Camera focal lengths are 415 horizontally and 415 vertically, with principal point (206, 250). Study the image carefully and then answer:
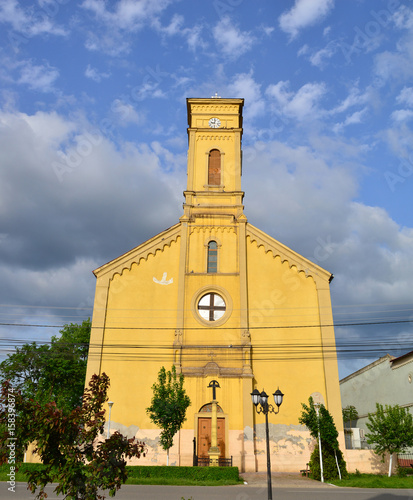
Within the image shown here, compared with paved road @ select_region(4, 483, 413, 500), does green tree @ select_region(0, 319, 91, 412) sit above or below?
above

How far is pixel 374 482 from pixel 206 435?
856 centimetres

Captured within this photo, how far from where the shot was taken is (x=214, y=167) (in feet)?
100

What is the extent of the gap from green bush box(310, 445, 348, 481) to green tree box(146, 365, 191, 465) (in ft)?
22.9

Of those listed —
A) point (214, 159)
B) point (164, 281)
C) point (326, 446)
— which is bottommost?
point (326, 446)

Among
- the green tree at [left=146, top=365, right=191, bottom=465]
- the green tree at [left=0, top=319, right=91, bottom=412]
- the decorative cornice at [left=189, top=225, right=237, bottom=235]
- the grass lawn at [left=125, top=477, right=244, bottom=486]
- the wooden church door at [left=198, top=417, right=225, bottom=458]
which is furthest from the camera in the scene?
the green tree at [left=0, top=319, right=91, bottom=412]

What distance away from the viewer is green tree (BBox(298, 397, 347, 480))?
819 inches

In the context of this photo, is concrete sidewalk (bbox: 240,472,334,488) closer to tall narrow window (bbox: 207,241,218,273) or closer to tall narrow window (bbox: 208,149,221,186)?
tall narrow window (bbox: 207,241,218,273)

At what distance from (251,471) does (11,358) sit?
25624mm

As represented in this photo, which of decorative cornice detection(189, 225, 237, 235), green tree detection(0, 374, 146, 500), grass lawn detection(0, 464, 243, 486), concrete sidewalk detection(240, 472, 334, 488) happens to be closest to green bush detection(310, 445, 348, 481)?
concrete sidewalk detection(240, 472, 334, 488)

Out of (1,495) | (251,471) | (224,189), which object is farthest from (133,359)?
(224,189)

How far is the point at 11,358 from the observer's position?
3769 cm

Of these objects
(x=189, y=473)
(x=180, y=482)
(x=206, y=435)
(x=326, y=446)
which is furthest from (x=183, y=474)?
(x=326, y=446)

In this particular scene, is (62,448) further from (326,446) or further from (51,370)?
(51,370)

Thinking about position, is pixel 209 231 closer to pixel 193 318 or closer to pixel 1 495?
pixel 193 318
